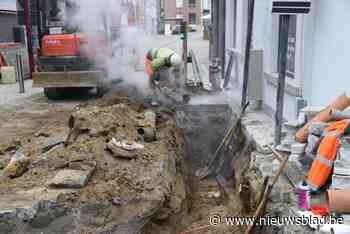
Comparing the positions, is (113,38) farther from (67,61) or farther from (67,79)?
(67,79)

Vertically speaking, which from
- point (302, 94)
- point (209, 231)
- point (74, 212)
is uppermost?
point (302, 94)

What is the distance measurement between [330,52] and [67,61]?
7.28 m

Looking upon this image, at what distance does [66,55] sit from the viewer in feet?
35.9

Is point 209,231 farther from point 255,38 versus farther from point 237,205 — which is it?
point 255,38

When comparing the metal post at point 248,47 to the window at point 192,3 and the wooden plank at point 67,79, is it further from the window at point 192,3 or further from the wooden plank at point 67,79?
→ the window at point 192,3

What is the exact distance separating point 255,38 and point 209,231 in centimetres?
479

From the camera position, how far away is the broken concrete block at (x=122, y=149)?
224 inches

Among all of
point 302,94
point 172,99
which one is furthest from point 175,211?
point 172,99

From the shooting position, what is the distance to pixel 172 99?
30.9 feet

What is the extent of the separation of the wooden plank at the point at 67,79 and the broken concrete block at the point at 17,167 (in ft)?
17.7

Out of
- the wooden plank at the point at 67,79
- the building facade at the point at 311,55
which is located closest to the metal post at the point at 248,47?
the building facade at the point at 311,55

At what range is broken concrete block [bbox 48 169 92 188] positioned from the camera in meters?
4.87

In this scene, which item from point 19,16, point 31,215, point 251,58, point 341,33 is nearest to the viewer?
point 31,215

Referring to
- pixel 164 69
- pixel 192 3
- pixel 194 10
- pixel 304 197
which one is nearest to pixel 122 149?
pixel 304 197
